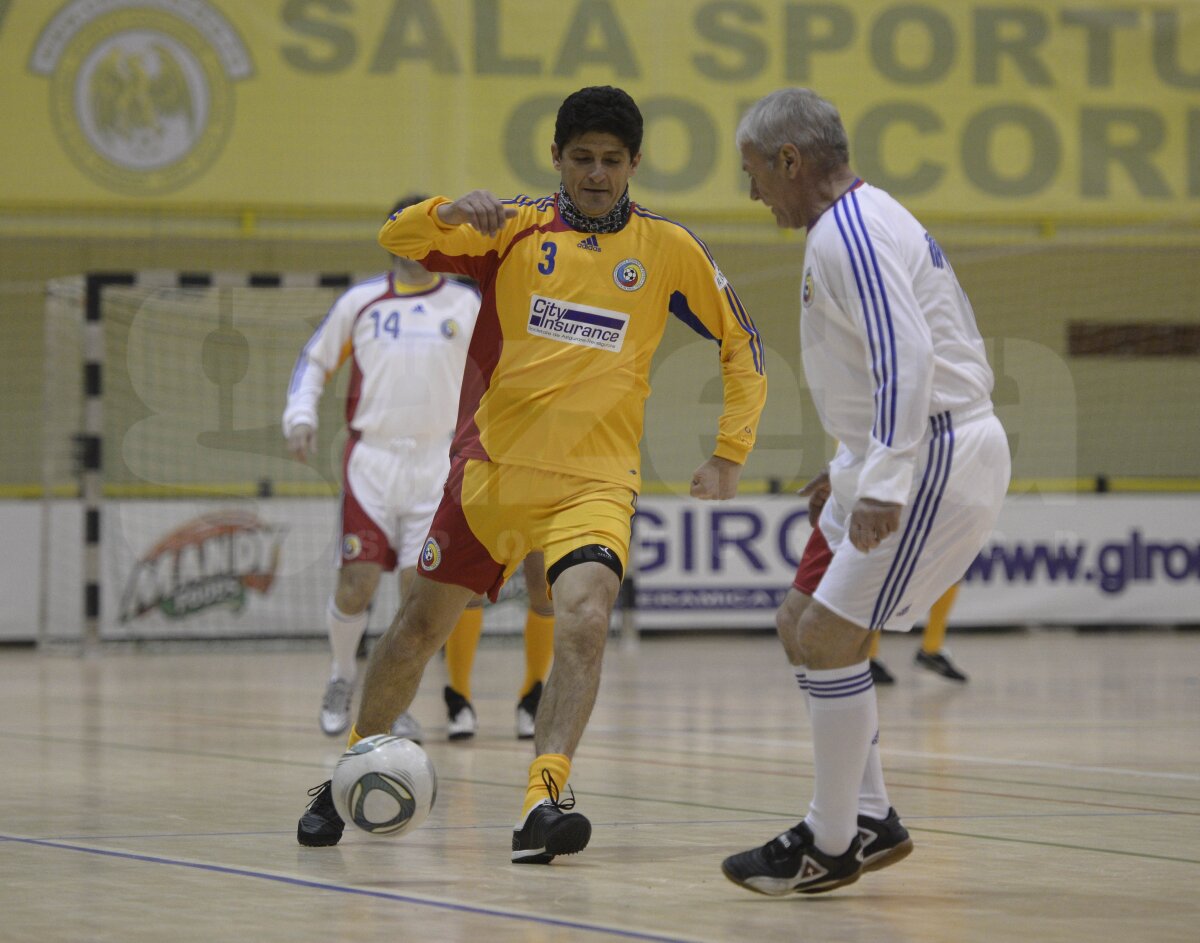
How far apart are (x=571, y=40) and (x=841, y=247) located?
42.6 ft

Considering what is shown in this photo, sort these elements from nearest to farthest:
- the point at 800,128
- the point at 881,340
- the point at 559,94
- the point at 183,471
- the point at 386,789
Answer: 1. the point at 881,340
2. the point at 800,128
3. the point at 386,789
4. the point at 183,471
5. the point at 559,94

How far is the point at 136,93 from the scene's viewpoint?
53.8 ft

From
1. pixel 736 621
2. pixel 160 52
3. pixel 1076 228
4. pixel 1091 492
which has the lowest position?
pixel 736 621

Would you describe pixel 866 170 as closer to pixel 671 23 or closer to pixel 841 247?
pixel 671 23

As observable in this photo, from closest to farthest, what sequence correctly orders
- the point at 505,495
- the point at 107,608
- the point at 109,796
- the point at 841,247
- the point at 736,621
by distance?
1. the point at 841,247
2. the point at 505,495
3. the point at 109,796
4. the point at 107,608
5. the point at 736,621

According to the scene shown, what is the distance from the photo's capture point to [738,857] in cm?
448

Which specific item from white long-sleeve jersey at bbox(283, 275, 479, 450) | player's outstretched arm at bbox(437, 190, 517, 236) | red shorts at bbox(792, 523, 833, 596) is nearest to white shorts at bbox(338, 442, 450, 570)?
white long-sleeve jersey at bbox(283, 275, 479, 450)

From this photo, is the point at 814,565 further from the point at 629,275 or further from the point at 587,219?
the point at 587,219

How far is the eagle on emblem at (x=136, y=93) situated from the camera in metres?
16.3

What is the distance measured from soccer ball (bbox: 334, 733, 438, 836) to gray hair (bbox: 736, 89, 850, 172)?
195 centimetres

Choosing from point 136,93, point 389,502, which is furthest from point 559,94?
point 389,502

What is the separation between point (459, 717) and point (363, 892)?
411cm

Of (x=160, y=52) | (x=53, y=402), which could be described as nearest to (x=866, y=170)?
(x=160, y=52)

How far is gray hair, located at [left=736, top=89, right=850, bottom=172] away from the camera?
455cm
